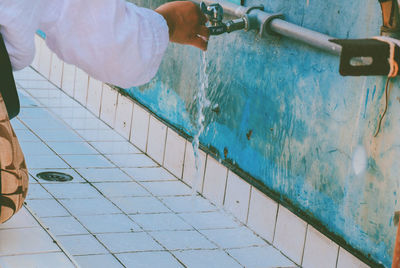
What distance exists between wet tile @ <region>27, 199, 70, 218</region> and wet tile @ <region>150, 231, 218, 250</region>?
0.45m

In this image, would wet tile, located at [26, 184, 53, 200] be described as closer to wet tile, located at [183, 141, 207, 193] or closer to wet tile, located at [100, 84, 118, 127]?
wet tile, located at [183, 141, 207, 193]

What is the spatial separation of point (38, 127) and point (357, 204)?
241cm

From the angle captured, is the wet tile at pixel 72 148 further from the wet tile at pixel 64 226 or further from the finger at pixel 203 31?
the finger at pixel 203 31

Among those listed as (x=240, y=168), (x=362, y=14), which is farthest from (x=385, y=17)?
(x=240, y=168)

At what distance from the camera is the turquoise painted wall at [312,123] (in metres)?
2.38

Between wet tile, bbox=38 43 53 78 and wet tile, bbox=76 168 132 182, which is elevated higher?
wet tile, bbox=38 43 53 78

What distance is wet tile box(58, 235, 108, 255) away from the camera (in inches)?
107

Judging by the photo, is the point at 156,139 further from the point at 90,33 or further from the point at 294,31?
the point at 90,33

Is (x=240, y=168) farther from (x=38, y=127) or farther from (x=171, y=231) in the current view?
(x=38, y=127)

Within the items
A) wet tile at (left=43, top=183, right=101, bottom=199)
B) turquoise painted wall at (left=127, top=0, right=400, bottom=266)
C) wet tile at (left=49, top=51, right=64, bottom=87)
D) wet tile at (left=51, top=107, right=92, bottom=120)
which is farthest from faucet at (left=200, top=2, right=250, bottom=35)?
wet tile at (left=49, top=51, right=64, bottom=87)

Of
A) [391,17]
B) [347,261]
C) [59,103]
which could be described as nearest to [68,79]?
[59,103]

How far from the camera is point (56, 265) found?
2.46m

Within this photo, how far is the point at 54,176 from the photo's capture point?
350cm

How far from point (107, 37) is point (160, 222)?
2079 mm
